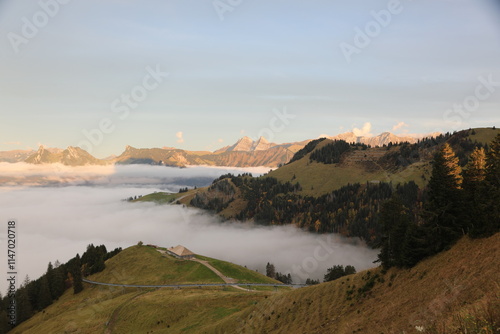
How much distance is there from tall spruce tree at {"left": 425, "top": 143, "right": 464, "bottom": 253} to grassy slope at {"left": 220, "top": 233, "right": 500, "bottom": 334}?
7.98 feet

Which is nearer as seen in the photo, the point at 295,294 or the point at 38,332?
the point at 295,294

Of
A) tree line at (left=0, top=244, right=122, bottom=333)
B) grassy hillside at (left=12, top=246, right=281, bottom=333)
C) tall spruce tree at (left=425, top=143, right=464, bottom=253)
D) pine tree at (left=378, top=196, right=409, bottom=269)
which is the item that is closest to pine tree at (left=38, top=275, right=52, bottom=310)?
tree line at (left=0, top=244, right=122, bottom=333)

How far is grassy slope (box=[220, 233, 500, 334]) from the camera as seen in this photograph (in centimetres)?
3019

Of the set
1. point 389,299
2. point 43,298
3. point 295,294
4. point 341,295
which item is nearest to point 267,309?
point 295,294

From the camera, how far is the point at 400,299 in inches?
1613

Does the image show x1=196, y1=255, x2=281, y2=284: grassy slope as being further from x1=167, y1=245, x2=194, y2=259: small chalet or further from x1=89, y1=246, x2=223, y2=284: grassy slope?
x1=167, y1=245, x2=194, y2=259: small chalet

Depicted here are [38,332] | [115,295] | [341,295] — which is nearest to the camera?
[341,295]

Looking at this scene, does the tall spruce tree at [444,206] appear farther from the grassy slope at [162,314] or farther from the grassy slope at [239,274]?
the grassy slope at [239,274]

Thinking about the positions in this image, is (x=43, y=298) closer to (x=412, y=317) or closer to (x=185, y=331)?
(x=185, y=331)

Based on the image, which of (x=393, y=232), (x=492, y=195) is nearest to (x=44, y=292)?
(x=393, y=232)

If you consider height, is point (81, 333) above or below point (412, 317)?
below

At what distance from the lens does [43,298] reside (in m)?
164

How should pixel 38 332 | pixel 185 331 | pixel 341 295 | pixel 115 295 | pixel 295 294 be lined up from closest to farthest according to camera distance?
pixel 341 295 < pixel 295 294 < pixel 185 331 < pixel 38 332 < pixel 115 295

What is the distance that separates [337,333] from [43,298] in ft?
569
